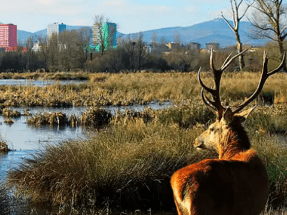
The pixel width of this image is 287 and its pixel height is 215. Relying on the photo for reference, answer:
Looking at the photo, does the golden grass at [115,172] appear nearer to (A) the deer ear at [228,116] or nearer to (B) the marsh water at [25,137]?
(B) the marsh water at [25,137]

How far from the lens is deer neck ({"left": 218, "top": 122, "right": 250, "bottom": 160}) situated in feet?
16.2

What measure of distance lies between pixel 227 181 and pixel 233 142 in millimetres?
1044

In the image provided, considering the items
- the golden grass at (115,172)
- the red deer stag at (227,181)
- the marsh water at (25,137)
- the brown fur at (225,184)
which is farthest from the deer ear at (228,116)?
the marsh water at (25,137)

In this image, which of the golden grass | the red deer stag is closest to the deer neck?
the red deer stag

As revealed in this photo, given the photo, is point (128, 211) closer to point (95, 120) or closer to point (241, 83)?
point (95, 120)

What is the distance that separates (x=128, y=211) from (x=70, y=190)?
3.30ft

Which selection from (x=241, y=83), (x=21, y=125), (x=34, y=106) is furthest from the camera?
(x=241, y=83)

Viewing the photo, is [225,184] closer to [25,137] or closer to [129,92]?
[25,137]

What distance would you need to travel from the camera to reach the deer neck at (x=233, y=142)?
194 inches

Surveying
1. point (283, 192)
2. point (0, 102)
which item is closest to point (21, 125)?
point (0, 102)

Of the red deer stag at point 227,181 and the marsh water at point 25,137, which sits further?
the marsh water at point 25,137

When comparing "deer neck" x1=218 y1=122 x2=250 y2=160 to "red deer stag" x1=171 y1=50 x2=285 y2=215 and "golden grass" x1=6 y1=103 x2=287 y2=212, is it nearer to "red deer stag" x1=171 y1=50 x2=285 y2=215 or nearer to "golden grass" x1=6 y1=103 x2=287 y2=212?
"red deer stag" x1=171 y1=50 x2=285 y2=215

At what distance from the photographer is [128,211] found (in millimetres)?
7871

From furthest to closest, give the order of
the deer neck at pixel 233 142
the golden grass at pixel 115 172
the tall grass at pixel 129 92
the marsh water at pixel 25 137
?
the tall grass at pixel 129 92
the marsh water at pixel 25 137
the golden grass at pixel 115 172
the deer neck at pixel 233 142
